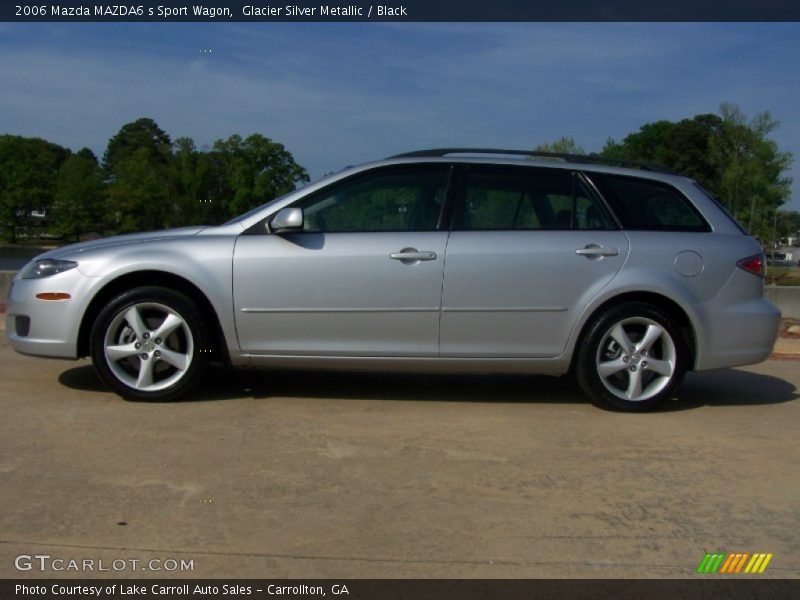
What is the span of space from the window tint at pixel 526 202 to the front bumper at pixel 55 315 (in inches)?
94.9

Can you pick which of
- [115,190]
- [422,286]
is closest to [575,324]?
[422,286]

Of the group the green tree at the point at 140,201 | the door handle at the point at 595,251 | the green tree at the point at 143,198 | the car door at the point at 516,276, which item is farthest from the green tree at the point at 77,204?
the door handle at the point at 595,251

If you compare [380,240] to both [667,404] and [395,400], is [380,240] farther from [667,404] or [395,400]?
[667,404]

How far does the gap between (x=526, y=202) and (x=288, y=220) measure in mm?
1558

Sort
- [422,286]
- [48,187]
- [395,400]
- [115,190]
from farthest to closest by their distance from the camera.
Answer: [48,187]
[115,190]
[395,400]
[422,286]

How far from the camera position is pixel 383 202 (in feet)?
18.6

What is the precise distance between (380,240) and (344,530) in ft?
7.74

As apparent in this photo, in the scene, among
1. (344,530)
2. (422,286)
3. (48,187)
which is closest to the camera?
(344,530)

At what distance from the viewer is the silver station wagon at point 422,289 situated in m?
5.45

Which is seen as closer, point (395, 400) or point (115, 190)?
point (395, 400)

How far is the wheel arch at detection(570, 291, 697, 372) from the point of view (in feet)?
18.4

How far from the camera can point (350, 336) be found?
18.0ft

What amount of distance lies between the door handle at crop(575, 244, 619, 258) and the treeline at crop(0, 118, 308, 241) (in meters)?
6.61

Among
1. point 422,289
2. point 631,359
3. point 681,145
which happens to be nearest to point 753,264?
point 631,359
